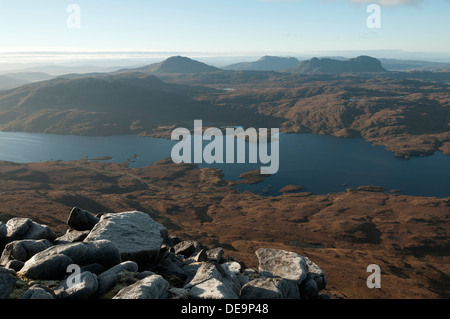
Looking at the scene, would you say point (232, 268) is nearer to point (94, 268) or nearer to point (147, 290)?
point (94, 268)

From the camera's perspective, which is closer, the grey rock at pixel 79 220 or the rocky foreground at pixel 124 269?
the rocky foreground at pixel 124 269

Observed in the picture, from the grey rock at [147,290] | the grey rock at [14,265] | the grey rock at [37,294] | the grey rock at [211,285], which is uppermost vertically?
the grey rock at [37,294]

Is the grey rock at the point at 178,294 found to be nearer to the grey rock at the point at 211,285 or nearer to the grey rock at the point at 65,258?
the grey rock at the point at 211,285

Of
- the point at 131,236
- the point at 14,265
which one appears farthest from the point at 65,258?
the point at 131,236

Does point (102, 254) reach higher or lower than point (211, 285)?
higher

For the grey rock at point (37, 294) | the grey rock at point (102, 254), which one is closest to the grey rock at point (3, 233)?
the grey rock at point (102, 254)

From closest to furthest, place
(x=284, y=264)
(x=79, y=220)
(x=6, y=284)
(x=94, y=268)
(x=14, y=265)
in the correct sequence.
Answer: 1. (x=6, y=284)
2. (x=14, y=265)
3. (x=94, y=268)
4. (x=284, y=264)
5. (x=79, y=220)
